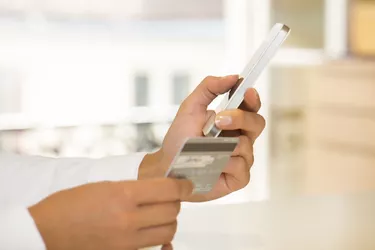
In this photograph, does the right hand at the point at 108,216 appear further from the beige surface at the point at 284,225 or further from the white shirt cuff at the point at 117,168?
the white shirt cuff at the point at 117,168

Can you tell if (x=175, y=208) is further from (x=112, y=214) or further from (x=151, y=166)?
(x=151, y=166)

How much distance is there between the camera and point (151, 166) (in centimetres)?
94

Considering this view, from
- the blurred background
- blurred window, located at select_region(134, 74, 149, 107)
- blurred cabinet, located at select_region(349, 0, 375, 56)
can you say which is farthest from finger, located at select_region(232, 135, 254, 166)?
blurred window, located at select_region(134, 74, 149, 107)

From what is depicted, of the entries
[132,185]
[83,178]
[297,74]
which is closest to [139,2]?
[297,74]

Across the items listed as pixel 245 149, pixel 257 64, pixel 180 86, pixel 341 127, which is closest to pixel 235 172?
pixel 245 149

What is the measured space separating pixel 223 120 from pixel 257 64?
7 centimetres

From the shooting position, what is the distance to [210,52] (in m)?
4.09

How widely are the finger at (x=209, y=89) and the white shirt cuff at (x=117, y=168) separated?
0.11m

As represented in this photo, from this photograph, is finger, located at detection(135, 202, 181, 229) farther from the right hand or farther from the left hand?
the left hand

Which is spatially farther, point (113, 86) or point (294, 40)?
point (113, 86)

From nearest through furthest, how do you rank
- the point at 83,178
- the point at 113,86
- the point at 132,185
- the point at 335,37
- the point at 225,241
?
the point at 132,185 < the point at 225,241 < the point at 83,178 < the point at 335,37 < the point at 113,86

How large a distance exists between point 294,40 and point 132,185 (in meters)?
2.96

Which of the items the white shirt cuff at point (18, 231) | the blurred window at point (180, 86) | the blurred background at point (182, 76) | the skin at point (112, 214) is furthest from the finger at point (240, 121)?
the blurred window at point (180, 86)

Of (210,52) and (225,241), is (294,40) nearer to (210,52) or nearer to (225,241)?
(210,52)
